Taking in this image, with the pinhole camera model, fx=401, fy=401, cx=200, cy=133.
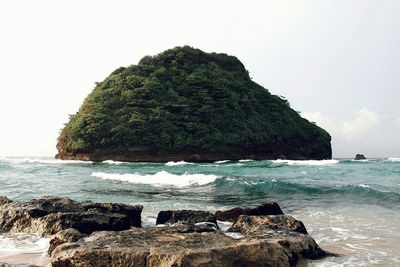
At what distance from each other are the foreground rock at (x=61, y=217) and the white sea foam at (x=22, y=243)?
0.21 metres

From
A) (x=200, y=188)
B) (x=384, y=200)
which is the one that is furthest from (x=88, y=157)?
(x=384, y=200)

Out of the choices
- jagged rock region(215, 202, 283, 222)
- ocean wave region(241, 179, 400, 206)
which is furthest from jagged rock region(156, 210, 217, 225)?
ocean wave region(241, 179, 400, 206)

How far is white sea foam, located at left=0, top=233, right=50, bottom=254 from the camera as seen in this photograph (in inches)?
233

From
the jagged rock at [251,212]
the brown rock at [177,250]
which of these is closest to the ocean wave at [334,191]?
the jagged rock at [251,212]

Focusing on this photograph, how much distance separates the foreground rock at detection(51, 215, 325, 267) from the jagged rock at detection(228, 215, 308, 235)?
697 mm

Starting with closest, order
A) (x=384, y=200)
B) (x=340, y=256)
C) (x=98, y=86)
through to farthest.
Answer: (x=340, y=256) < (x=384, y=200) < (x=98, y=86)

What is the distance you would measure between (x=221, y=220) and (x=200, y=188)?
7458mm

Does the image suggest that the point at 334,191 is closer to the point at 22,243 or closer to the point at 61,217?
the point at 61,217

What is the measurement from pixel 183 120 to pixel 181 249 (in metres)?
48.1

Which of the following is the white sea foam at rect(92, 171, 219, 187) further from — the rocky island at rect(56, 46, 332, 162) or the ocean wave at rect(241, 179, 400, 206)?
the rocky island at rect(56, 46, 332, 162)

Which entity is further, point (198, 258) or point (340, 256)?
point (340, 256)

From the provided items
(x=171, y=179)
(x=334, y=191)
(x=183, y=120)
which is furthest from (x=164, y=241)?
(x=183, y=120)

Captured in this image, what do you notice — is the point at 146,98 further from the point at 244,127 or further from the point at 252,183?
the point at 252,183

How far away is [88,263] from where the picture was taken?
13.9ft
